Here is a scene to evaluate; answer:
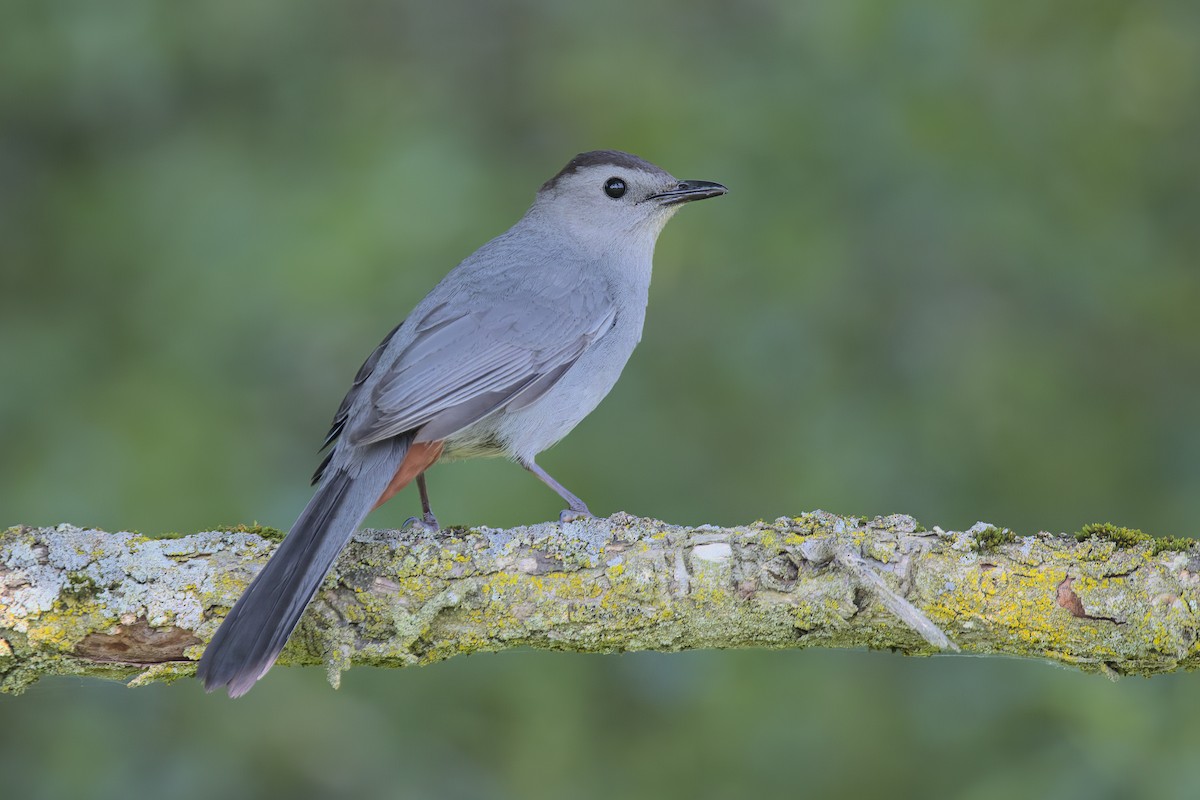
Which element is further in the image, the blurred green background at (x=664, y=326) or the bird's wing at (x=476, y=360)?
the blurred green background at (x=664, y=326)

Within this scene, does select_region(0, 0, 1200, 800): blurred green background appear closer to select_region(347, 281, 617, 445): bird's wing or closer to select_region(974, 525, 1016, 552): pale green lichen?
select_region(347, 281, 617, 445): bird's wing

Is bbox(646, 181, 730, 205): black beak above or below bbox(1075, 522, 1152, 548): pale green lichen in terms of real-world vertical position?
above

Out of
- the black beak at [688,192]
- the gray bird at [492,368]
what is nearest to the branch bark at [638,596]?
the gray bird at [492,368]

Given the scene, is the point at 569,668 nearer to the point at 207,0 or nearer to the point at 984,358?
the point at 984,358

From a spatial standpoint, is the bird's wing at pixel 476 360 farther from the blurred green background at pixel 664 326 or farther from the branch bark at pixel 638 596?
the blurred green background at pixel 664 326

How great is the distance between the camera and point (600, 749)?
191 inches

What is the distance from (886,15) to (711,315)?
1505 millimetres

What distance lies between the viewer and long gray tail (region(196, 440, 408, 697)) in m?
2.88

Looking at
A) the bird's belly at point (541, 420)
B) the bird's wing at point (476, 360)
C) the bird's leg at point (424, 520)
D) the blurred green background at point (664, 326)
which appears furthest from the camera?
the blurred green background at point (664, 326)

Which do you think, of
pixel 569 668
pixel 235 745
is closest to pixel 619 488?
pixel 569 668

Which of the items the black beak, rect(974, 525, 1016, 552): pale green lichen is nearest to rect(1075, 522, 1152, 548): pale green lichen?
rect(974, 525, 1016, 552): pale green lichen

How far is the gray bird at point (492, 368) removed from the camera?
300 cm

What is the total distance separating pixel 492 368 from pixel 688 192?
4.15 feet

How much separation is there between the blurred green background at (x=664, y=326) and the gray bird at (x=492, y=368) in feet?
2.12
